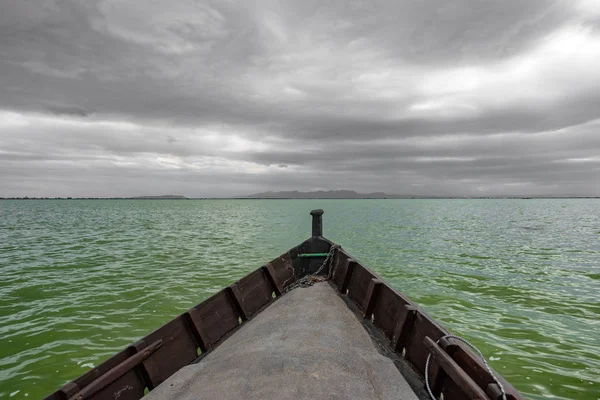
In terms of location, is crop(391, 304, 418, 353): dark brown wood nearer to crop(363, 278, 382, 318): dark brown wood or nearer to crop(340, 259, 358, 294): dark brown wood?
crop(363, 278, 382, 318): dark brown wood

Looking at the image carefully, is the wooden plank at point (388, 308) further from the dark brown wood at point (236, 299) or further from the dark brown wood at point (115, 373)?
the dark brown wood at point (115, 373)

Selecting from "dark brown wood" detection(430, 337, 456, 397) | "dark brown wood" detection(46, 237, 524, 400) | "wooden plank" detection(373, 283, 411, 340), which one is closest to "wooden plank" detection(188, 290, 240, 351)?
"dark brown wood" detection(46, 237, 524, 400)

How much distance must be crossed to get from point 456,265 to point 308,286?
46.6 feet

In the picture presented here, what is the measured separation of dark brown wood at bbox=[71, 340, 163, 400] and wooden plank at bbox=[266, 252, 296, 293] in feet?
14.5

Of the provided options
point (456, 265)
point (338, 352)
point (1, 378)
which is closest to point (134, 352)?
point (338, 352)

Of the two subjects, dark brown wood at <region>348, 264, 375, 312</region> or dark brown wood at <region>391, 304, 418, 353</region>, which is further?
dark brown wood at <region>348, 264, 375, 312</region>

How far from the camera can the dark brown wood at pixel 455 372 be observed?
3420 millimetres

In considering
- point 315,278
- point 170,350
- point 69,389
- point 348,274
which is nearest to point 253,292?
point 315,278

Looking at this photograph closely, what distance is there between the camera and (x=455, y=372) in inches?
149

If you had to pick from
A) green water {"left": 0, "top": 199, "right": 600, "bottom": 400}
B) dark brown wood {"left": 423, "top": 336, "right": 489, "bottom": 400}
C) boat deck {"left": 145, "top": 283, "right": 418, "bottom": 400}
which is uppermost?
dark brown wood {"left": 423, "top": 336, "right": 489, "bottom": 400}

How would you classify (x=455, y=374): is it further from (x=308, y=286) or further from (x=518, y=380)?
(x=308, y=286)

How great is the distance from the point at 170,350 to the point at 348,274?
5025mm

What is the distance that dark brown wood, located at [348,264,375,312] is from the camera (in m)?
A: 7.78

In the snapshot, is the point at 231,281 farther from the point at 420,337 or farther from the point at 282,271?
the point at 420,337
